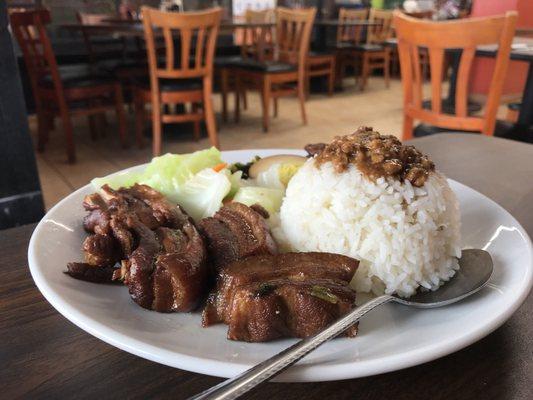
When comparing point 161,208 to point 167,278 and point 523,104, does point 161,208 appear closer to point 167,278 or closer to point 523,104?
point 167,278

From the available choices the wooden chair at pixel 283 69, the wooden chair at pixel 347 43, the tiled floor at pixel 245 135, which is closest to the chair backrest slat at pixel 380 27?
the wooden chair at pixel 347 43

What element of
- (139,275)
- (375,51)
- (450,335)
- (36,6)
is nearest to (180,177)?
(139,275)

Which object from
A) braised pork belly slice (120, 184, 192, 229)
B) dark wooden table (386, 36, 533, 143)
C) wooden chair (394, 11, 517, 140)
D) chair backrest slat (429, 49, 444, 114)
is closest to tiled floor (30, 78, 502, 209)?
dark wooden table (386, 36, 533, 143)

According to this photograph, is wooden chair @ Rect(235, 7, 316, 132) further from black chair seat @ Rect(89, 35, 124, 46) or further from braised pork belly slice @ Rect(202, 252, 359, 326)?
braised pork belly slice @ Rect(202, 252, 359, 326)

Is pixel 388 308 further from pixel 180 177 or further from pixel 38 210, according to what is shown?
pixel 38 210

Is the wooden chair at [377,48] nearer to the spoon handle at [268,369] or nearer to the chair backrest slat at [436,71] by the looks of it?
the chair backrest slat at [436,71]
